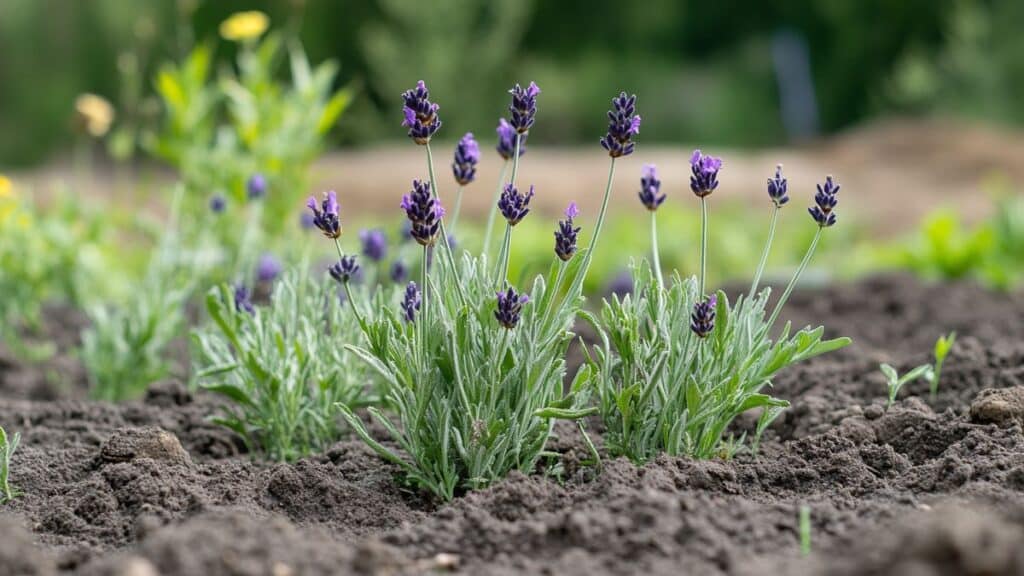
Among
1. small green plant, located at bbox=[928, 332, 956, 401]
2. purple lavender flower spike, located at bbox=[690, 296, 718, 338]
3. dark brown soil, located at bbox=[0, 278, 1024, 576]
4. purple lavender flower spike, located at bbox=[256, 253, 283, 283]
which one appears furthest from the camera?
purple lavender flower spike, located at bbox=[256, 253, 283, 283]

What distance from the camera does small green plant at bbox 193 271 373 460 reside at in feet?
8.20

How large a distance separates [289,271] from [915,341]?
2.08 m

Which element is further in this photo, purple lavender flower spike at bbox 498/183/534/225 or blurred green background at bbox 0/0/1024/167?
blurred green background at bbox 0/0/1024/167

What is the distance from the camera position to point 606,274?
Result: 18.8ft

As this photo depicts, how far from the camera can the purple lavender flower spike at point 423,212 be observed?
1900mm

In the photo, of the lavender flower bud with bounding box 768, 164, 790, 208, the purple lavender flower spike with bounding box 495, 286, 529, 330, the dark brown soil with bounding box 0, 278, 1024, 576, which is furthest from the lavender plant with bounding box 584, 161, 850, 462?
the purple lavender flower spike with bounding box 495, 286, 529, 330

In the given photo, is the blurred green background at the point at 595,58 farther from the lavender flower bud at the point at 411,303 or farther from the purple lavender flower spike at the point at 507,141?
the lavender flower bud at the point at 411,303

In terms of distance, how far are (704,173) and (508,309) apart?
451 millimetres

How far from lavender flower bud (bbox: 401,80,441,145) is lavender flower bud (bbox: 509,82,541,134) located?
15 centimetres

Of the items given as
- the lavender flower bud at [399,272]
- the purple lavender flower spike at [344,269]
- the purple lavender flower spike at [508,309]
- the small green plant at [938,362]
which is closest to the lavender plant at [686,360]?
the purple lavender flower spike at [508,309]

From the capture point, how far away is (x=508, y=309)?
194 cm

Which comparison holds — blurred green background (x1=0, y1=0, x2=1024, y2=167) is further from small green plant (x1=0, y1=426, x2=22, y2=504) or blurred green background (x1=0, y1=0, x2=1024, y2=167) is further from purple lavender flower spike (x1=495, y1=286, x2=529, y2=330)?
purple lavender flower spike (x1=495, y1=286, x2=529, y2=330)

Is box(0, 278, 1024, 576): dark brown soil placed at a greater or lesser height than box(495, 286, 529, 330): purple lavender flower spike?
lesser

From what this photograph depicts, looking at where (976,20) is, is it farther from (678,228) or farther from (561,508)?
(561,508)
